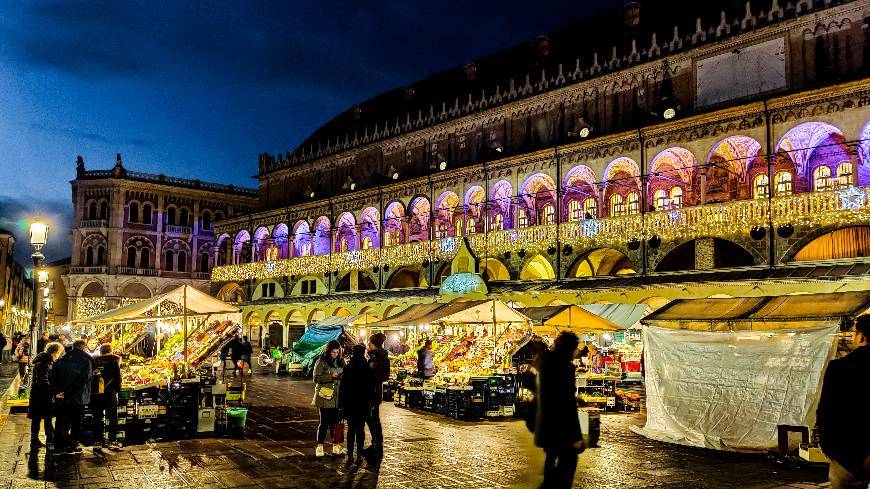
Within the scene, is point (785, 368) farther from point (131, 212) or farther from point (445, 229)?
point (131, 212)

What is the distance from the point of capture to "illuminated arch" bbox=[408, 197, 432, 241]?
35.6m

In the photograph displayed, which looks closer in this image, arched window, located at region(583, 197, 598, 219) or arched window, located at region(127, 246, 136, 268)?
arched window, located at region(583, 197, 598, 219)

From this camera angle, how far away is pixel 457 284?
28.6 m

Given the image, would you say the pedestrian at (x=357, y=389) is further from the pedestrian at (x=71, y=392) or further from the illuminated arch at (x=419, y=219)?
the illuminated arch at (x=419, y=219)

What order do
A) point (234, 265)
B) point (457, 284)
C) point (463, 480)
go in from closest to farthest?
1. point (463, 480)
2. point (457, 284)
3. point (234, 265)

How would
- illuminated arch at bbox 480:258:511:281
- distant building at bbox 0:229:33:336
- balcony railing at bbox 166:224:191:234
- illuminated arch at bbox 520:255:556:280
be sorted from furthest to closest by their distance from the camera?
1. balcony railing at bbox 166:224:191:234
2. distant building at bbox 0:229:33:336
3. illuminated arch at bbox 520:255:556:280
4. illuminated arch at bbox 480:258:511:281

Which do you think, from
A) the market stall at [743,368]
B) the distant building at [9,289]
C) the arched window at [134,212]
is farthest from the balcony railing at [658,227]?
the arched window at [134,212]

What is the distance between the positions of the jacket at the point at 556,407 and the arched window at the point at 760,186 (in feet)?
66.5


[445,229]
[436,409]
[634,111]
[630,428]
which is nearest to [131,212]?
[445,229]

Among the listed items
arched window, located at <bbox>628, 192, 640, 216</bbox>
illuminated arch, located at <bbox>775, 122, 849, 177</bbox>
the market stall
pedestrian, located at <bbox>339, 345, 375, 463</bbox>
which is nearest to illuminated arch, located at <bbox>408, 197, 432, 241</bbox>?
arched window, located at <bbox>628, 192, 640, 216</bbox>

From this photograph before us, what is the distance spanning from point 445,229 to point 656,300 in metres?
12.1

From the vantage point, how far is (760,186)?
25.2m

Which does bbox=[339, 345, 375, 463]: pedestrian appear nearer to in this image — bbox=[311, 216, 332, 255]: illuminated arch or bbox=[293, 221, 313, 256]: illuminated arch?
bbox=[311, 216, 332, 255]: illuminated arch

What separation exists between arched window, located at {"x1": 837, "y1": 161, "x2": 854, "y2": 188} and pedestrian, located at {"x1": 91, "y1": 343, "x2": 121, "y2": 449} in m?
20.6
